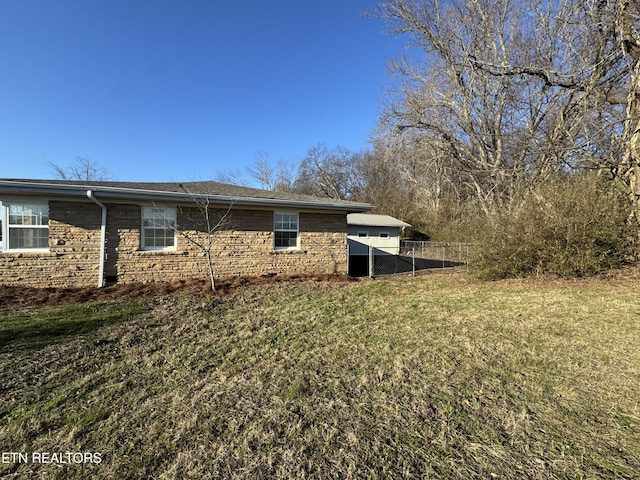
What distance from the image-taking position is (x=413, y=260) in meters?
11.4

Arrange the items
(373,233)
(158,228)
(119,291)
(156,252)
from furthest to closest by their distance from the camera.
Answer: (373,233), (158,228), (156,252), (119,291)

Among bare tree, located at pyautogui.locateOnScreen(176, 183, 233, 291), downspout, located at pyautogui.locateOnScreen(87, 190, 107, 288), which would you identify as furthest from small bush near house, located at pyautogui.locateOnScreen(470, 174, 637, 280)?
downspout, located at pyautogui.locateOnScreen(87, 190, 107, 288)

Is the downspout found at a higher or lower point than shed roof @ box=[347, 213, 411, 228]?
lower

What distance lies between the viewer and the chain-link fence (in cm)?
1286

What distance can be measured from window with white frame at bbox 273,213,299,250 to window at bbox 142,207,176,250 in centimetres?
306

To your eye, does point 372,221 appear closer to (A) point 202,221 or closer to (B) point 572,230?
(B) point 572,230

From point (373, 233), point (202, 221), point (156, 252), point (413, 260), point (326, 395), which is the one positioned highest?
point (373, 233)

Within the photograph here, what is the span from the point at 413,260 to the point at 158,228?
28.1 ft

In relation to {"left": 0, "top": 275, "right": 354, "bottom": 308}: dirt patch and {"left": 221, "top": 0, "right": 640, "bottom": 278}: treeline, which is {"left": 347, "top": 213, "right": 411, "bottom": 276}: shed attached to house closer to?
{"left": 221, "top": 0, "right": 640, "bottom": 278}: treeline

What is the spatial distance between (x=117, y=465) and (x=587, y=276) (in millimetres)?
10351

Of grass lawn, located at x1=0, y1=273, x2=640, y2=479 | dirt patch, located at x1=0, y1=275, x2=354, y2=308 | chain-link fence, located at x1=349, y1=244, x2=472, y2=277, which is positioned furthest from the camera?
chain-link fence, located at x1=349, y1=244, x2=472, y2=277

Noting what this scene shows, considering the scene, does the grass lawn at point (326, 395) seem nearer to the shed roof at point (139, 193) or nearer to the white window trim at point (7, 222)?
the white window trim at point (7, 222)

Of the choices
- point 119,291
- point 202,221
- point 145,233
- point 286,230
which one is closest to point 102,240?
point 145,233

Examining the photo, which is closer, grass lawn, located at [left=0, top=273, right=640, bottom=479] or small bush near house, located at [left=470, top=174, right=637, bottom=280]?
grass lawn, located at [left=0, top=273, right=640, bottom=479]
